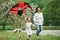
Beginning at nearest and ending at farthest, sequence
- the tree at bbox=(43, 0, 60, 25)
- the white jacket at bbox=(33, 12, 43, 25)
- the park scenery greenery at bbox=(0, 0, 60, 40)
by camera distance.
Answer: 1. the white jacket at bbox=(33, 12, 43, 25)
2. the park scenery greenery at bbox=(0, 0, 60, 40)
3. the tree at bbox=(43, 0, 60, 25)

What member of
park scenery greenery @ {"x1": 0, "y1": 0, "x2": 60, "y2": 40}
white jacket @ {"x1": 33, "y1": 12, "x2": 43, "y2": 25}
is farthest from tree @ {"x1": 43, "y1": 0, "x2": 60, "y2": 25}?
white jacket @ {"x1": 33, "y1": 12, "x2": 43, "y2": 25}

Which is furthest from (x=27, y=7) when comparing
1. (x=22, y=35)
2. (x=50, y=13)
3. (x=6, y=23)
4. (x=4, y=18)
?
(x=50, y=13)

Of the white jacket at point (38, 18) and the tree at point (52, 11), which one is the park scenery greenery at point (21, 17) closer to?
the tree at point (52, 11)

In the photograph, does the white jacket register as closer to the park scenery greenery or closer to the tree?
the park scenery greenery

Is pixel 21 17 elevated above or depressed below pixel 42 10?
below

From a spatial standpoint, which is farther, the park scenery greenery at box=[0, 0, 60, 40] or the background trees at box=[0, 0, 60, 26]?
the background trees at box=[0, 0, 60, 26]

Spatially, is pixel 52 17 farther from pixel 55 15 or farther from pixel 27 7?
pixel 27 7

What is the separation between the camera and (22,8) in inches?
385

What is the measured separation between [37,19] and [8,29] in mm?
3169

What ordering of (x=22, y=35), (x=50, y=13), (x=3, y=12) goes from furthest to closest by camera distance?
(x=50, y=13)
(x=3, y=12)
(x=22, y=35)

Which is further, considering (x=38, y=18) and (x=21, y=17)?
(x=21, y=17)

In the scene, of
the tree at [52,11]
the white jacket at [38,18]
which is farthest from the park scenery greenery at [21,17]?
the white jacket at [38,18]

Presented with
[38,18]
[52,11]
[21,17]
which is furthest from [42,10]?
[38,18]

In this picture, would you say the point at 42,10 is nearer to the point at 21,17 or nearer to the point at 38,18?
the point at 21,17
